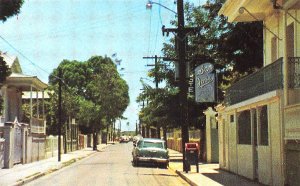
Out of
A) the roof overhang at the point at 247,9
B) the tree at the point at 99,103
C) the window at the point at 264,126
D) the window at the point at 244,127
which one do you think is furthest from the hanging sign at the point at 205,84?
the tree at the point at 99,103

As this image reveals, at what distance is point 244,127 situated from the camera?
2225cm

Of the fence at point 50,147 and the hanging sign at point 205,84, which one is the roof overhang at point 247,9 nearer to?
the hanging sign at point 205,84

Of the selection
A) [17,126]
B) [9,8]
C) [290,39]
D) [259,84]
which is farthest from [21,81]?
[290,39]

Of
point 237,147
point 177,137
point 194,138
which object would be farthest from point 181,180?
point 177,137

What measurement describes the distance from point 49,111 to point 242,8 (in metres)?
49.1

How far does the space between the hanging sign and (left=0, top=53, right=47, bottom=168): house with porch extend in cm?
1040

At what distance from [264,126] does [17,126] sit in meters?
15.8

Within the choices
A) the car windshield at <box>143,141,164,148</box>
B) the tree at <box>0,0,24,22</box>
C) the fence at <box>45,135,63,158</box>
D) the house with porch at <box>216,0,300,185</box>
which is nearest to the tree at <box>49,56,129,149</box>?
the fence at <box>45,135,63,158</box>

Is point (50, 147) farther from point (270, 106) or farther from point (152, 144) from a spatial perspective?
point (270, 106)

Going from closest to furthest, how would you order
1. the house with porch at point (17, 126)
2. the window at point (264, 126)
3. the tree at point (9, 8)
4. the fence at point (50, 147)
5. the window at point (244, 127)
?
1. the tree at point (9, 8)
2. the window at point (264, 126)
3. the window at point (244, 127)
4. the house with porch at point (17, 126)
5. the fence at point (50, 147)

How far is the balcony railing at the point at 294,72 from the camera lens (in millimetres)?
15448

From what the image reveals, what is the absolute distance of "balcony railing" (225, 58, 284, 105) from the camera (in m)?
16.6

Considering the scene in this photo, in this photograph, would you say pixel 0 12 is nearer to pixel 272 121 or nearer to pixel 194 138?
pixel 272 121

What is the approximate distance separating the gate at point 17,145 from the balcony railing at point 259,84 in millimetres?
12228
